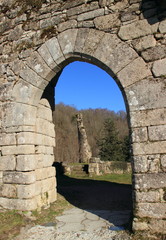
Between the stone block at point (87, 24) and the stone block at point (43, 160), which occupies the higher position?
the stone block at point (87, 24)

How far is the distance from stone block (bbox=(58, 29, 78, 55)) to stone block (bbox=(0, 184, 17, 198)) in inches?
106

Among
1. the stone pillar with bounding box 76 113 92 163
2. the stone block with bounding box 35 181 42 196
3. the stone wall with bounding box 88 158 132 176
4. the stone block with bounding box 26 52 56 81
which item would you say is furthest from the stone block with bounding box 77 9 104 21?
the stone pillar with bounding box 76 113 92 163

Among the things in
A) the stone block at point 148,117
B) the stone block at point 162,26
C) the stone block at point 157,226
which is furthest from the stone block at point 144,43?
the stone block at point 157,226

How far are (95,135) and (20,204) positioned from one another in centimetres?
2667

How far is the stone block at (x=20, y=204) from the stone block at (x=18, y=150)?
860 millimetres

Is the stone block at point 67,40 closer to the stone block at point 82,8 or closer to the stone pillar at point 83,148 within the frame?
the stone block at point 82,8

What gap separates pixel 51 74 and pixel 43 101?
2.67 feet

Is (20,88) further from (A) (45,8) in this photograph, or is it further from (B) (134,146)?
(B) (134,146)

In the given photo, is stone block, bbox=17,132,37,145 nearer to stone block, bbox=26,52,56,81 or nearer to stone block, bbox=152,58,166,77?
stone block, bbox=26,52,56,81

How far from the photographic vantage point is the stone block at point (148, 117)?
3.43 metres

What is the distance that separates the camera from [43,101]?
Result: 517cm

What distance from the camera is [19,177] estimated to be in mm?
4316

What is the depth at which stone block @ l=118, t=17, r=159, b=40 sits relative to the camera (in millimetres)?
3670

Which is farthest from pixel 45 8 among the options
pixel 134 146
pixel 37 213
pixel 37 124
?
pixel 37 213
